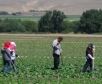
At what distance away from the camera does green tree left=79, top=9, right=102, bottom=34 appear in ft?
267

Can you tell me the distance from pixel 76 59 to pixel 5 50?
965cm

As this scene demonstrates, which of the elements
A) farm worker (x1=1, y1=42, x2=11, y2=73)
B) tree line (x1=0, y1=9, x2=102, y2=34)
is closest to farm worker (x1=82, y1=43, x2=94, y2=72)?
farm worker (x1=1, y1=42, x2=11, y2=73)

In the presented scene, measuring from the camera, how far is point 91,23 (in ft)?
270

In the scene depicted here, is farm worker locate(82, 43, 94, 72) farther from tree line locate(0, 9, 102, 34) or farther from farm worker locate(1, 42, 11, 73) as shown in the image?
tree line locate(0, 9, 102, 34)

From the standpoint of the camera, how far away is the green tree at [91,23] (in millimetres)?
81438

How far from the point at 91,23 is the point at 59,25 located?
8.96 metres

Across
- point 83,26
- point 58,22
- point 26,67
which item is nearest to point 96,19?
point 83,26

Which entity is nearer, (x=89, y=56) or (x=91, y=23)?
(x=89, y=56)

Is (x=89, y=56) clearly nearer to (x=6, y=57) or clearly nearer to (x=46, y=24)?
(x=6, y=57)

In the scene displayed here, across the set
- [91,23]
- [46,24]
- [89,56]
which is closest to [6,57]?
[89,56]

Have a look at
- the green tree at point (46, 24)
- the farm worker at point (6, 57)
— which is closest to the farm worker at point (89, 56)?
the farm worker at point (6, 57)

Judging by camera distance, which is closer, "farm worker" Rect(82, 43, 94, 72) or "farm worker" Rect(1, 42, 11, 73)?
"farm worker" Rect(1, 42, 11, 73)

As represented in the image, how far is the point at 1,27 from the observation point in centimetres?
8812

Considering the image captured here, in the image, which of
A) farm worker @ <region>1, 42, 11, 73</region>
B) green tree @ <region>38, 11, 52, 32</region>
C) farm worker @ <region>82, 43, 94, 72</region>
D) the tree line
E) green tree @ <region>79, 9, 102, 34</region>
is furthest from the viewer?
green tree @ <region>38, 11, 52, 32</region>
